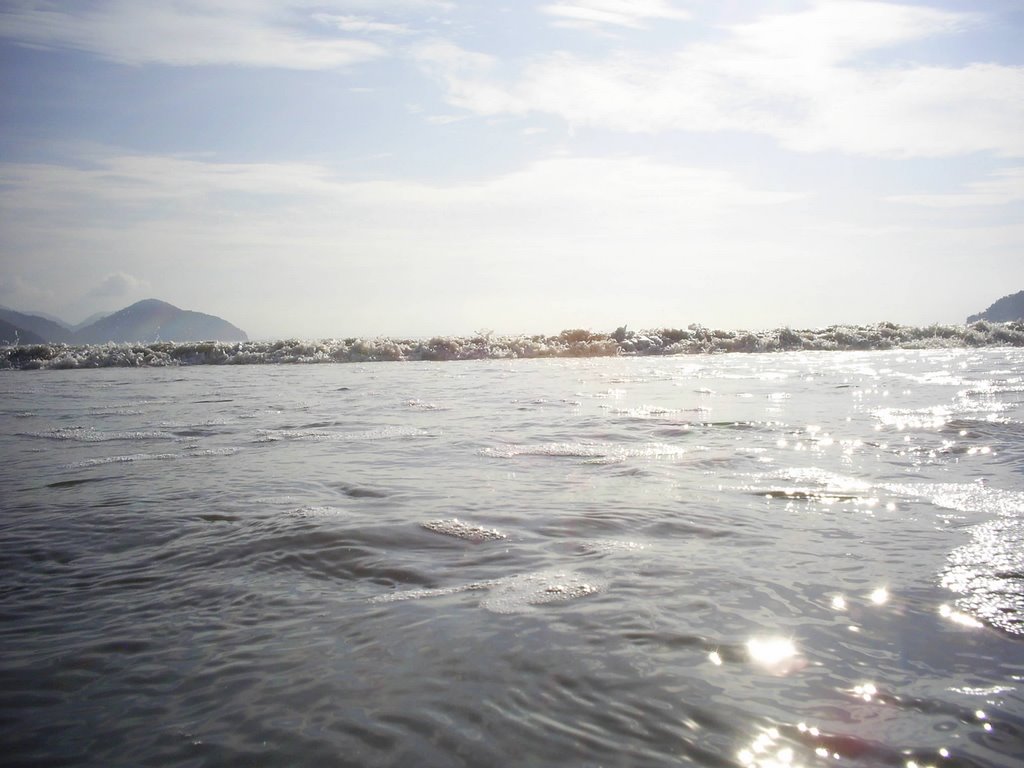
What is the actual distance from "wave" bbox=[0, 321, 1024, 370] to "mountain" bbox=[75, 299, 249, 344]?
49.9ft

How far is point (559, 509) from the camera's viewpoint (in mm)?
3979

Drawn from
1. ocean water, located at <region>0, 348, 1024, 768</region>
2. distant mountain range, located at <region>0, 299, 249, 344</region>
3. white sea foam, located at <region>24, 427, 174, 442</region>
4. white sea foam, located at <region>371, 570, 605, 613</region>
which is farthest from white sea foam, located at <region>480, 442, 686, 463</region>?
distant mountain range, located at <region>0, 299, 249, 344</region>

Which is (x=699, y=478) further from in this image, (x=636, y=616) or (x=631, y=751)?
(x=631, y=751)

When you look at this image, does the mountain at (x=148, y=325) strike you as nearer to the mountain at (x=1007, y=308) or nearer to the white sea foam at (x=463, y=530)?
the white sea foam at (x=463, y=530)

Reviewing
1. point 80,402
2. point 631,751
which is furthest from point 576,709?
point 80,402

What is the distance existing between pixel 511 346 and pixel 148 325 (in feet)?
130

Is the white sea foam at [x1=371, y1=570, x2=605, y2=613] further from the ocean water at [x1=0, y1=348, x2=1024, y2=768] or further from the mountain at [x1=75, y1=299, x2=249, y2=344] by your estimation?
the mountain at [x1=75, y1=299, x2=249, y2=344]

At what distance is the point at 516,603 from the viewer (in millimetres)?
2611

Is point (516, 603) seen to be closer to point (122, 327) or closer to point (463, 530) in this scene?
point (463, 530)

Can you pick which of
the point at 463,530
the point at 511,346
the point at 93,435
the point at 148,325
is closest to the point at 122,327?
the point at 148,325

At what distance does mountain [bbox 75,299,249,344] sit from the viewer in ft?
136

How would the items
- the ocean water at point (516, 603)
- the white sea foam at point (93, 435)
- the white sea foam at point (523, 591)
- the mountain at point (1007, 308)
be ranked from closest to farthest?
the ocean water at point (516, 603) < the white sea foam at point (523, 591) < the white sea foam at point (93, 435) < the mountain at point (1007, 308)

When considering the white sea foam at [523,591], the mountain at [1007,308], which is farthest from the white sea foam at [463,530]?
the mountain at [1007,308]

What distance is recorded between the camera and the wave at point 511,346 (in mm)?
20891
